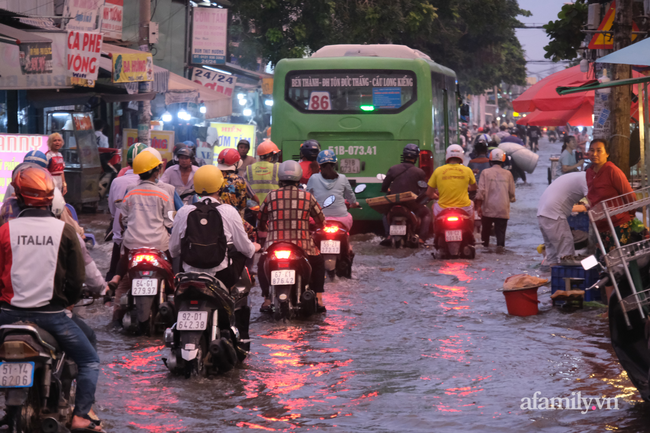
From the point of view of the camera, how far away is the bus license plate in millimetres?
16922

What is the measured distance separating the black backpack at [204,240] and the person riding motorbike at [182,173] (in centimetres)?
451

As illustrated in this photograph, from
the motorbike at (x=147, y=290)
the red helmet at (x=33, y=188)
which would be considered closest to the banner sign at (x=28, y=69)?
the motorbike at (x=147, y=290)

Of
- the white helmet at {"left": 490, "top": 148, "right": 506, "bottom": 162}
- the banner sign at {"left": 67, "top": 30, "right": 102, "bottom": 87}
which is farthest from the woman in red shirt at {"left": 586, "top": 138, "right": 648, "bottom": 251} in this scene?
the banner sign at {"left": 67, "top": 30, "right": 102, "bottom": 87}

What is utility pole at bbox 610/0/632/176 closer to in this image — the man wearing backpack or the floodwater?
the floodwater

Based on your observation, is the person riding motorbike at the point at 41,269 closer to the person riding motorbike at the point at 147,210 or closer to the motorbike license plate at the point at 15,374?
the motorbike license plate at the point at 15,374

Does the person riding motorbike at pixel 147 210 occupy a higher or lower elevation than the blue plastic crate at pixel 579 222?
higher

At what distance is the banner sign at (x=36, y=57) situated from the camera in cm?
1540

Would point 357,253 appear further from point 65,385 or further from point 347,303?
point 65,385

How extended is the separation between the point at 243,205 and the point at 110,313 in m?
1.83

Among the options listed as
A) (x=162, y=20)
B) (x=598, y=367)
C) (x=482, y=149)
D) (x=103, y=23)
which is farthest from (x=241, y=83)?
(x=598, y=367)

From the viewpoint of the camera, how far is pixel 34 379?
16.5ft

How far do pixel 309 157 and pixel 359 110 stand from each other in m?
3.66

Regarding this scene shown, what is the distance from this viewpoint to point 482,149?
1823 cm

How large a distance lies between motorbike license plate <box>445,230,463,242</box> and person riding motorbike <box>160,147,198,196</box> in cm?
431
